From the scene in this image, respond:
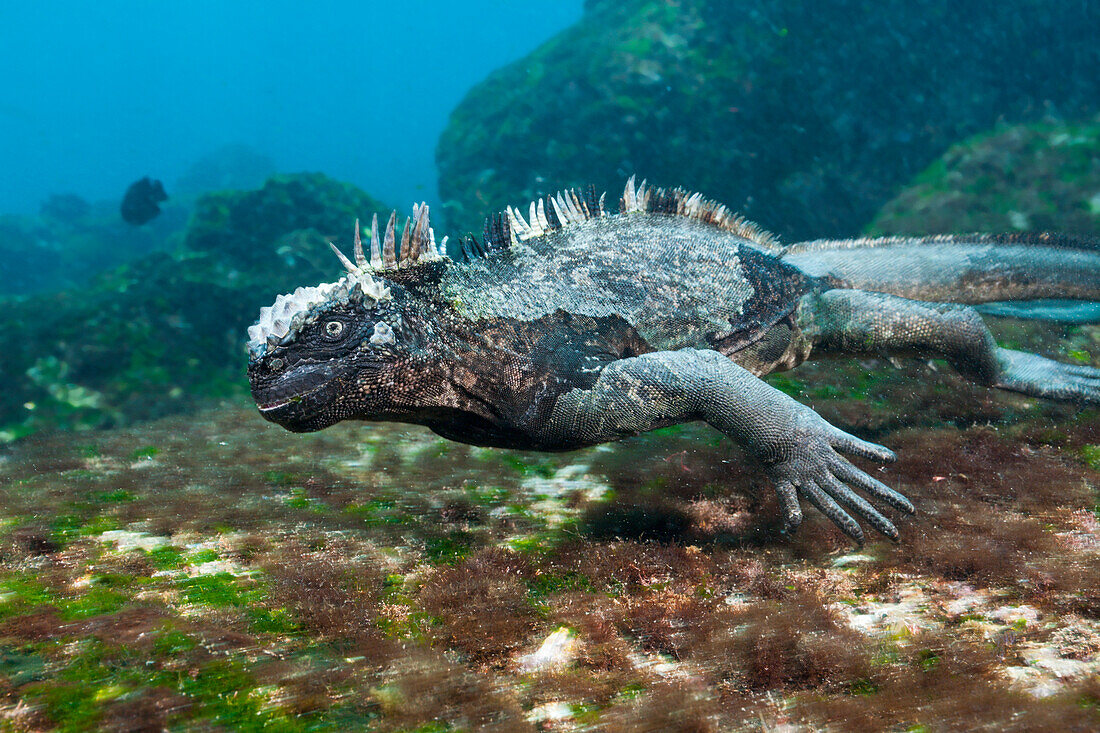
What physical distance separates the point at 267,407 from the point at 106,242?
31607 mm

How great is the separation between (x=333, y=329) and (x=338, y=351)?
114mm

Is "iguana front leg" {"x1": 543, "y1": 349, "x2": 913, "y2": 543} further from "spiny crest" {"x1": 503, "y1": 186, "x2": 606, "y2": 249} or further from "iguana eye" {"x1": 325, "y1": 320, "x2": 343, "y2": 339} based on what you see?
"iguana eye" {"x1": 325, "y1": 320, "x2": 343, "y2": 339}

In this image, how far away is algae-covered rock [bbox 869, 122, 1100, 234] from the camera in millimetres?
10086

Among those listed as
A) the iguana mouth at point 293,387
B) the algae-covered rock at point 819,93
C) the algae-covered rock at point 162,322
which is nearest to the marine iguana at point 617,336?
the iguana mouth at point 293,387

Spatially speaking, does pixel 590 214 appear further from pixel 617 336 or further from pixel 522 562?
pixel 522 562

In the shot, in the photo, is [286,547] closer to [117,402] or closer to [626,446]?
[626,446]

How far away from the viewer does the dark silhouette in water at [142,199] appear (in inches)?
648

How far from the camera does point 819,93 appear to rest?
1221cm

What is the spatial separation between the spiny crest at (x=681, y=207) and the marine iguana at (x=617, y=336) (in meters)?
0.01

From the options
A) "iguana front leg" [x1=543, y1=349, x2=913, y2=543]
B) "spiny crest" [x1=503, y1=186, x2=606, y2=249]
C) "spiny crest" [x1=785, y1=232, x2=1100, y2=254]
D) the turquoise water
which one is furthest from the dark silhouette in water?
"spiny crest" [x1=785, y1=232, x2=1100, y2=254]

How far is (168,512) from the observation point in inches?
152

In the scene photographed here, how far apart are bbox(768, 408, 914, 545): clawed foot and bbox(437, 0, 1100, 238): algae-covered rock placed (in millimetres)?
10029

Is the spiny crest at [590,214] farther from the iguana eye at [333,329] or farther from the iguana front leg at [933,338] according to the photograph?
the iguana eye at [333,329]

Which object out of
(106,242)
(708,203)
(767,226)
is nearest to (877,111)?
(767,226)
